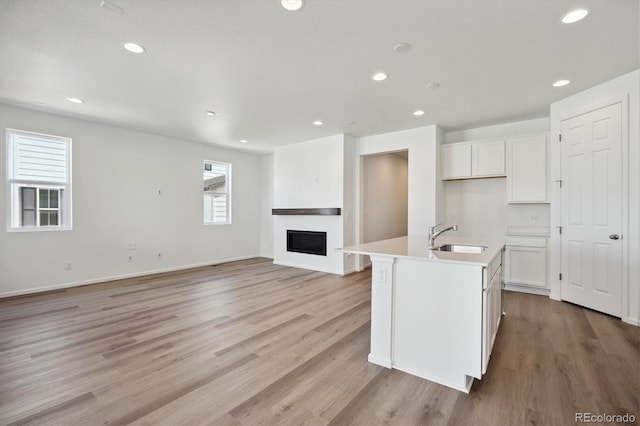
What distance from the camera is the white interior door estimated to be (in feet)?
10.6

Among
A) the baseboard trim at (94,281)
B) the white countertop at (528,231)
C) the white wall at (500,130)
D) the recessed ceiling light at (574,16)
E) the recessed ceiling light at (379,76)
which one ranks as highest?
the recessed ceiling light at (379,76)

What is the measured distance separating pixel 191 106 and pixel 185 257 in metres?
3.44

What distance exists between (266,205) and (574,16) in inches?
259

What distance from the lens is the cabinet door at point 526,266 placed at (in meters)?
4.11

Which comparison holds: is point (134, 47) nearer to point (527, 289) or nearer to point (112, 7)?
point (112, 7)

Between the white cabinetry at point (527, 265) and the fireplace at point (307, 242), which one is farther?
the fireplace at point (307, 242)

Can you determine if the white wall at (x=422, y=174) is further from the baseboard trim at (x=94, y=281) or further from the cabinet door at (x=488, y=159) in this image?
the baseboard trim at (x=94, y=281)

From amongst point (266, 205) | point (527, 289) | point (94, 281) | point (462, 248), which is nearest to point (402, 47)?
point (462, 248)

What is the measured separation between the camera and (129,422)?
1649 mm

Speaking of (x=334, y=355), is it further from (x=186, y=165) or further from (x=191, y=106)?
(x=186, y=165)

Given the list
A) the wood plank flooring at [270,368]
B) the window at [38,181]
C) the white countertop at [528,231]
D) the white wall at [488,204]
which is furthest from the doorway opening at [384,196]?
the window at [38,181]

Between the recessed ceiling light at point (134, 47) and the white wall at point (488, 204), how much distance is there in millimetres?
4916

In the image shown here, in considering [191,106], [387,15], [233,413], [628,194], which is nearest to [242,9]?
[387,15]

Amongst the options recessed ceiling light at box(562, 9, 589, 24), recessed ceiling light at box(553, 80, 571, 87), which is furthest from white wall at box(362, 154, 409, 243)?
recessed ceiling light at box(562, 9, 589, 24)
